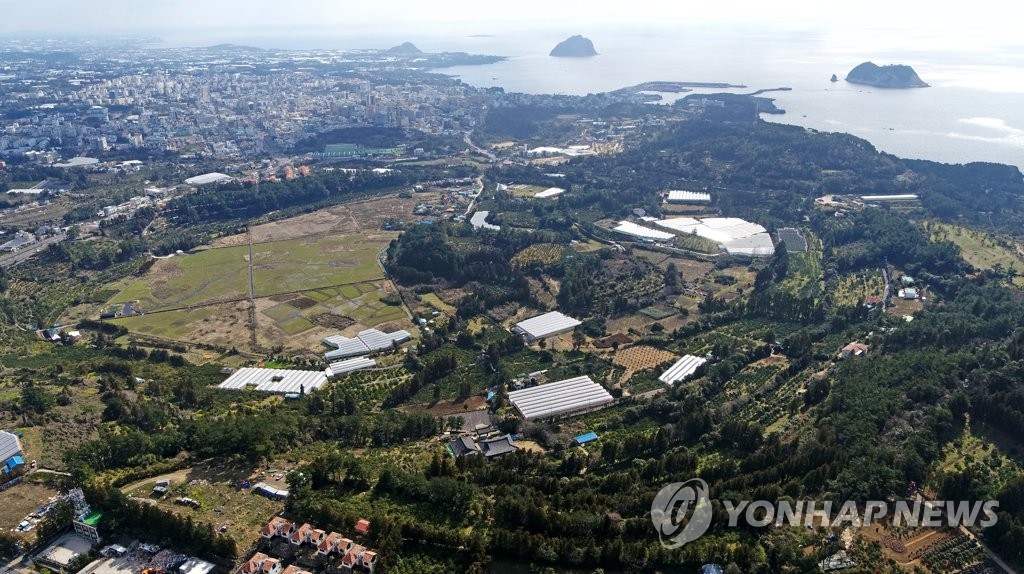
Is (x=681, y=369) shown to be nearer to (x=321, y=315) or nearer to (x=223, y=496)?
(x=321, y=315)

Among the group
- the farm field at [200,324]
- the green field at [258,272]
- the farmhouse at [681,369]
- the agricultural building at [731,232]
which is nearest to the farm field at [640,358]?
the farmhouse at [681,369]

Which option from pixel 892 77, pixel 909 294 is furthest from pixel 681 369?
pixel 892 77

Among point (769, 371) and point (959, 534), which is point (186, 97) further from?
point (959, 534)

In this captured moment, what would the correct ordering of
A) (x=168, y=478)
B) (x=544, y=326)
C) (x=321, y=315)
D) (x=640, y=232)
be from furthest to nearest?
(x=640, y=232), (x=321, y=315), (x=544, y=326), (x=168, y=478)

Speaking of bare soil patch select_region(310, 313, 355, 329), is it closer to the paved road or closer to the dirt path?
the dirt path

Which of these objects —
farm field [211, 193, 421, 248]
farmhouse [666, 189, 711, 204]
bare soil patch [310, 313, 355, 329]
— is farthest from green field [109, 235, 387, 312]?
farmhouse [666, 189, 711, 204]
